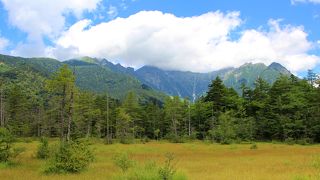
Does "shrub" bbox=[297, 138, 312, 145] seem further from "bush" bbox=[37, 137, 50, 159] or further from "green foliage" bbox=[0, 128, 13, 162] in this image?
"green foliage" bbox=[0, 128, 13, 162]

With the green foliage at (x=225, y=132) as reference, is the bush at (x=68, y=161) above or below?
below

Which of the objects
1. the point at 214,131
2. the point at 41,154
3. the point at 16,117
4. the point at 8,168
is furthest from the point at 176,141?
the point at 8,168

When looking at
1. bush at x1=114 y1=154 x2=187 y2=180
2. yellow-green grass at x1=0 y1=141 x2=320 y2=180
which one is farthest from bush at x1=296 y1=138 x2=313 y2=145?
bush at x1=114 y1=154 x2=187 y2=180

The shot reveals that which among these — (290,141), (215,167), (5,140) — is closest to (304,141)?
(290,141)

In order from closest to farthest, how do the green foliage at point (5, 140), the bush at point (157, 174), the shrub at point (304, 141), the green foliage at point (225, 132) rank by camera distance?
the bush at point (157, 174) < the green foliage at point (5, 140) < the shrub at point (304, 141) < the green foliage at point (225, 132)

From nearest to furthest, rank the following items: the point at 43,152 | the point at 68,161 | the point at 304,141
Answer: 1. the point at 68,161
2. the point at 43,152
3. the point at 304,141

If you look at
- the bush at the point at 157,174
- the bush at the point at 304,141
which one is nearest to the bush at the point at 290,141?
the bush at the point at 304,141

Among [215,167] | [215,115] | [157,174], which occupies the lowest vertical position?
[215,167]

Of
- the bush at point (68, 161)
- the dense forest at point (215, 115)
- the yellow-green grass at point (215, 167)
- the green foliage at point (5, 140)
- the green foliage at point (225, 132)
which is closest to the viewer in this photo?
the yellow-green grass at point (215, 167)

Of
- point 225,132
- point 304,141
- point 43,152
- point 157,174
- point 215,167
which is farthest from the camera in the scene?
point 225,132

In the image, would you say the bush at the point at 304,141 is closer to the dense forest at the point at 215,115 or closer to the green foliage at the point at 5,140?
the dense forest at the point at 215,115

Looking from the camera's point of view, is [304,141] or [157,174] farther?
[304,141]

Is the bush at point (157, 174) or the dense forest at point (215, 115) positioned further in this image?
the dense forest at point (215, 115)

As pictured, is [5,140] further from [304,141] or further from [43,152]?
[304,141]
